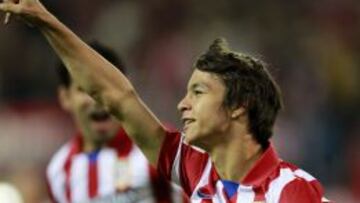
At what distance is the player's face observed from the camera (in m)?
4.54

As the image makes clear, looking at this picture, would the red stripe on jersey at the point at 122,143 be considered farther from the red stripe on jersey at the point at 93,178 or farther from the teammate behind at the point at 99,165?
the red stripe on jersey at the point at 93,178

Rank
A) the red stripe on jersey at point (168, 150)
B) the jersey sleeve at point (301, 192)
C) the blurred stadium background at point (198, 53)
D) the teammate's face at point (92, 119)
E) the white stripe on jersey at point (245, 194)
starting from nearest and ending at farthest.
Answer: the jersey sleeve at point (301, 192) < the white stripe on jersey at point (245, 194) < the red stripe on jersey at point (168, 150) < the teammate's face at point (92, 119) < the blurred stadium background at point (198, 53)

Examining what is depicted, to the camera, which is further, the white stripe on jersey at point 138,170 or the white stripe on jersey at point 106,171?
the white stripe on jersey at point 106,171

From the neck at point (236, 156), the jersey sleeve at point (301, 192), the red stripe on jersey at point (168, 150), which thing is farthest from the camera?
the red stripe on jersey at point (168, 150)

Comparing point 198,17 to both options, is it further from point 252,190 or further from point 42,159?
point 252,190

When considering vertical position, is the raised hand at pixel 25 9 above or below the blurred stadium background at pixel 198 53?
above

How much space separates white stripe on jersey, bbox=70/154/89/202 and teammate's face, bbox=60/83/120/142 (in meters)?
0.17

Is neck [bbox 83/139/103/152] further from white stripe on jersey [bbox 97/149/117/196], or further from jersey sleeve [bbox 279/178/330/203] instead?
jersey sleeve [bbox 279/178/330/203]

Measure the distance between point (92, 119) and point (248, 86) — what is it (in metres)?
1.79

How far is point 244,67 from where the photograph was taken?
182 inches

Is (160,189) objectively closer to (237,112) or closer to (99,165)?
(99,165)

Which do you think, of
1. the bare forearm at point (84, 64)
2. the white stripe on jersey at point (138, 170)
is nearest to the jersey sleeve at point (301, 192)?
the bare forearm at point (84, 64)

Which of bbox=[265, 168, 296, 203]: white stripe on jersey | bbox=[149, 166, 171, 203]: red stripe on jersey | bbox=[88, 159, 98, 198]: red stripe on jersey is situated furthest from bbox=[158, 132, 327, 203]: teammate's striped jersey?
bbox=[88, 159, 98, 198]: red stripe on jersey

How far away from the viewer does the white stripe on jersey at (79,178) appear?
636 centimetres
